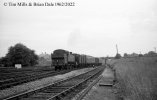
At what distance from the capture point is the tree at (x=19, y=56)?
5450 centimetres

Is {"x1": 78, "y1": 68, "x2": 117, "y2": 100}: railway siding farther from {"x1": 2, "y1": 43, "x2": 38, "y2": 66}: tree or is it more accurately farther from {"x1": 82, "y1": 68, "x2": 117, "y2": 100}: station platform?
{"x1": 2, "y1": 43, "x2": 38, "y2": 66}: tree

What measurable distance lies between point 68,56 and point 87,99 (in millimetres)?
24506

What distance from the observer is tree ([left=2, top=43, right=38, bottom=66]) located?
54.5 meters

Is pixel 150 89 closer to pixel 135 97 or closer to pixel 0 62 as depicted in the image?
pixel 135 97

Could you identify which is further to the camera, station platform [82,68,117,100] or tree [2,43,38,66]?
tree [2,43,38,66]

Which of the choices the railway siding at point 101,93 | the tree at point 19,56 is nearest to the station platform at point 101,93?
the railway siding at point 101,93

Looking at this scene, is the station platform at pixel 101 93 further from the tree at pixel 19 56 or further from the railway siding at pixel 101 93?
the tree at pixel 19 56

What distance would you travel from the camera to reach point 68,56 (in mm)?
33000

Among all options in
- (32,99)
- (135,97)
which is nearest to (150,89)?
(135,97)

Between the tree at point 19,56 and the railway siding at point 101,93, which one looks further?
the tree at point 19,56

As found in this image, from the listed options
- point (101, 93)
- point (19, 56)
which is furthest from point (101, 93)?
point (19, 56)

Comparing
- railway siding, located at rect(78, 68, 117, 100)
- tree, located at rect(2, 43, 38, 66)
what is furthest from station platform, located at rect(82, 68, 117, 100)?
tree, located at rect(2, 43, 38, 66)

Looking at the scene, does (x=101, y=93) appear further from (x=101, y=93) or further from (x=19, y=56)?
(x=19, y=56)

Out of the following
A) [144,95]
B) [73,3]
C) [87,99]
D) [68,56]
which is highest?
[73,3]
